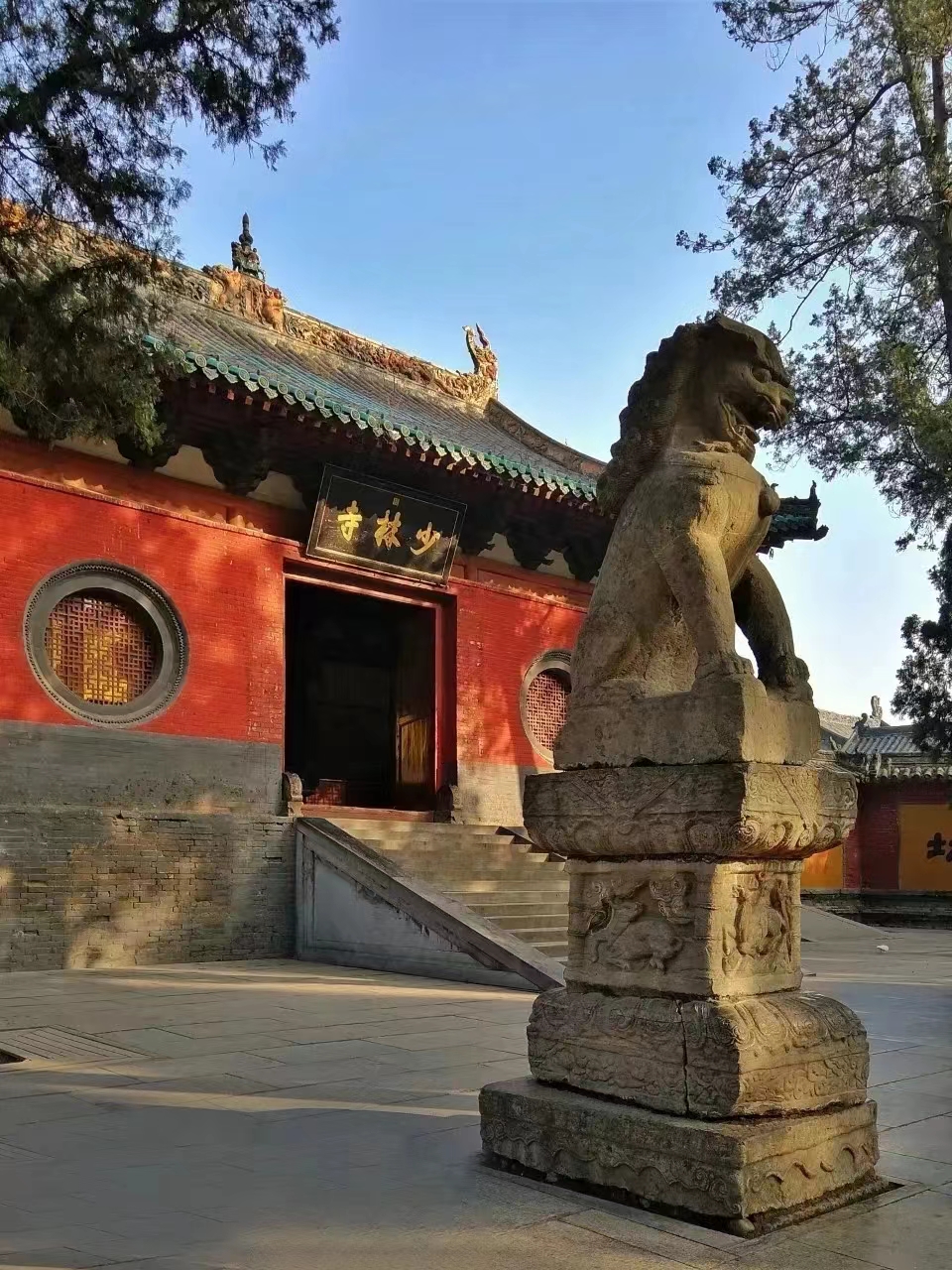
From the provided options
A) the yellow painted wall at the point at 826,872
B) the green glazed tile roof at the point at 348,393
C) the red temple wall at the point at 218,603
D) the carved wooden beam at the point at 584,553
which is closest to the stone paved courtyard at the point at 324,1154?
the red temple wall at the point at 218,603

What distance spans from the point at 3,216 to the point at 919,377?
25.6 ft

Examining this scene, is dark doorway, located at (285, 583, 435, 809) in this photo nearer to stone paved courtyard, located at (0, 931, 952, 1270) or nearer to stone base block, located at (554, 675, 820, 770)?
stone paved courtyard, located at (0, 931, 952, 1270)

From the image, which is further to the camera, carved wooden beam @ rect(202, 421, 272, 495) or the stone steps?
carved wooden beam @ rect(202, 421, 272, 495)

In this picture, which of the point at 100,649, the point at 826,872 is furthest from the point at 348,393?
the point at 826,872

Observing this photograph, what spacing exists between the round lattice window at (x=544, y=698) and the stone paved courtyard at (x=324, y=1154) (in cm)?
678

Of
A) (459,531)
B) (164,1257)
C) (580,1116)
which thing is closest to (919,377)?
(459,531)

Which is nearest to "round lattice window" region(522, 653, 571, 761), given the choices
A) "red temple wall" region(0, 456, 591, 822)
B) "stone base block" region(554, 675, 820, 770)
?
"red temple wall" region(0, 456, 591, 822)

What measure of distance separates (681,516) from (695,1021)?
4.91 feet

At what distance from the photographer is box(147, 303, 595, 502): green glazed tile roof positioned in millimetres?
9977

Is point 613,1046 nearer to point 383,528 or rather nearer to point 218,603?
point 218,603

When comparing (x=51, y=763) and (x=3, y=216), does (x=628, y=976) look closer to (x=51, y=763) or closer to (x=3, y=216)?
(x=3, y=216)

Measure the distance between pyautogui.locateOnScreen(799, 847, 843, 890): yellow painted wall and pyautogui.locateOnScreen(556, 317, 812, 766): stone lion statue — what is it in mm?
19898

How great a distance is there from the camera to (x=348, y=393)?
13992 mm

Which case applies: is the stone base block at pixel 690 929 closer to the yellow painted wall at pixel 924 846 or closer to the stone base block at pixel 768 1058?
the stone base block at pixel 768 1058
